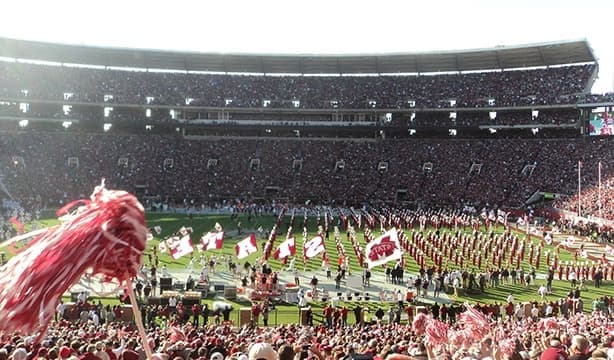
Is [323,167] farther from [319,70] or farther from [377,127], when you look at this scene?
[319,70]

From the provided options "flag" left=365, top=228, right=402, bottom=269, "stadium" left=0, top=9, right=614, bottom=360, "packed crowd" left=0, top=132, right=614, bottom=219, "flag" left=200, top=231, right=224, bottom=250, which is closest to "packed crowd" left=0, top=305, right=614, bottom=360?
"flag" left=365, top=228, right=402, bottom=269

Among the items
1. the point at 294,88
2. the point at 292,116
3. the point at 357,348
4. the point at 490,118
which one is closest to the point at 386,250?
the point at 357,348

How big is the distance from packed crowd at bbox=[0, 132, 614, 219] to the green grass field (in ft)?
28.5

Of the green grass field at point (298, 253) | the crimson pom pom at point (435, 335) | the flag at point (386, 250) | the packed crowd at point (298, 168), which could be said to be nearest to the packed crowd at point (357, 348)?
the crimson pom pom at point (435, 335)

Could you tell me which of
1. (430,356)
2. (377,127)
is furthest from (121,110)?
(430,356)

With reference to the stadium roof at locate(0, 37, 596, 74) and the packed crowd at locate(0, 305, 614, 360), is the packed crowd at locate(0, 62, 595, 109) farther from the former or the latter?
the packed crowd at locate(0, 305, 614, 360)

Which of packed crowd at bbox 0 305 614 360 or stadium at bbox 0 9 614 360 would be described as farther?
stadium at bbox 0 9 614 360

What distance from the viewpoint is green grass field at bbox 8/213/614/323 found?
22.9 metres

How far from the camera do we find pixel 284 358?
4.41m

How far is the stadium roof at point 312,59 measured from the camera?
58.7 metres

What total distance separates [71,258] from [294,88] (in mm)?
62357

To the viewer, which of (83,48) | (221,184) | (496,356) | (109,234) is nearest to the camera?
(109,234)

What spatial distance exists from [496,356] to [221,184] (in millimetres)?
50378

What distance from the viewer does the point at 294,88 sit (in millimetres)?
64875
